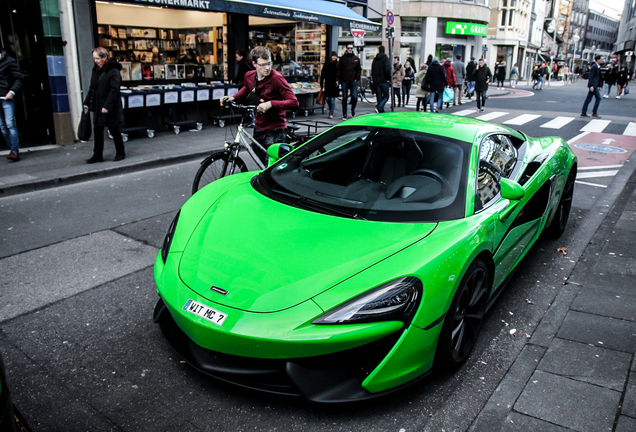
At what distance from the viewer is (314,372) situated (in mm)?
2445

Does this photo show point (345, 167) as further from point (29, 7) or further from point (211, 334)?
point (29, 7)

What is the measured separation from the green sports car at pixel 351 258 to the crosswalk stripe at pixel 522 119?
12.1 meters

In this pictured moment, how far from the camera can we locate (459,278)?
2830 millimetres

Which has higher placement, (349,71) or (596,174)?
(349,71)

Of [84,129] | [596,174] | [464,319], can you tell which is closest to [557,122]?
[596,174]

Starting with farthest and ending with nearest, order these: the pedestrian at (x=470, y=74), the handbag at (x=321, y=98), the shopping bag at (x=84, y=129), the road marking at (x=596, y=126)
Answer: the pedestrian at (x=470, y=74)
the handbag at (x=321, y=98)
the road marking at (x=596, y=126)
the shopping bag at (x=84, y=129)

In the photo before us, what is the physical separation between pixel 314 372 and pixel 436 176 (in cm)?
165

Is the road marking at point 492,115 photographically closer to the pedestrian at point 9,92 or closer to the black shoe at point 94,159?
the black shoe at point 94,159

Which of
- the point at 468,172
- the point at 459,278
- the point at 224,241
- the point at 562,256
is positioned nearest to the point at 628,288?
the point at 562,256

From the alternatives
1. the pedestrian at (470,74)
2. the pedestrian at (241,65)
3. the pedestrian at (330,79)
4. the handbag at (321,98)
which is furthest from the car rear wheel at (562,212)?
the pedestrian at (470,74)

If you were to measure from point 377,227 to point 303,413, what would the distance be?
3.60 feet

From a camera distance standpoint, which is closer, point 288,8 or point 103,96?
point 103,96

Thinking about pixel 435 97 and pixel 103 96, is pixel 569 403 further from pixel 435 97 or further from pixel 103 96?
pixel 435 97

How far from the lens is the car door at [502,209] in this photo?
134 inches
